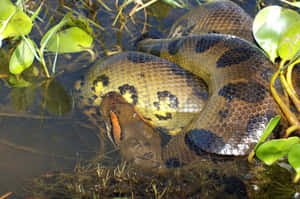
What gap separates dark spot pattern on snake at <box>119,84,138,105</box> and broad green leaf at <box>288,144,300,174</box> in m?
1.73

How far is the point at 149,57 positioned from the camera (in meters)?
3.65

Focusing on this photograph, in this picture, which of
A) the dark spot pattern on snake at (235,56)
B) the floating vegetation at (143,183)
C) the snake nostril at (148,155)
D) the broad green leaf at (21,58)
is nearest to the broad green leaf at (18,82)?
the broad green leaf at (21,58)

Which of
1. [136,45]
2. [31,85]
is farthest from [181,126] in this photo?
[31,85]

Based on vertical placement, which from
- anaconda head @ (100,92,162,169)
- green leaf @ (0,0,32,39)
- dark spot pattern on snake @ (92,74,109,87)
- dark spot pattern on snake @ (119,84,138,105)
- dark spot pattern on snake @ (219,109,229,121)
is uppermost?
green leaf @ (0,0,32,39)

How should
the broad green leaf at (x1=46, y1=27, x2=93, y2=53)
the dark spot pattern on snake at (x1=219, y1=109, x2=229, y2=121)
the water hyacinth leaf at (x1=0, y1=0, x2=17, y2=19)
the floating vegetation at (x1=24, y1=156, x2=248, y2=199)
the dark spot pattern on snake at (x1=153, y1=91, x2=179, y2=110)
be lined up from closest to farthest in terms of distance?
the floating vegetation at (x1=24, y1=156, x2=248, y2=199), the dark spot pattern on snake at (x1=219, y1=109, x2=229, y2=121), the water hyacinth leaf at (x1=0, y1=0, x2=17, y2=19), the dark spot pattern on snake at (x1=153, y1=91, x2=179, y2=110), the broad green leaf at (x1=46, y1=27, x2=93, y2=53)

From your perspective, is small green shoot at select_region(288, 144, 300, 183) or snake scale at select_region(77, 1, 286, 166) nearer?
small green shoot at select_region(288, 144, 300, 183)

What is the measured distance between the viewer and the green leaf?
11.2ft

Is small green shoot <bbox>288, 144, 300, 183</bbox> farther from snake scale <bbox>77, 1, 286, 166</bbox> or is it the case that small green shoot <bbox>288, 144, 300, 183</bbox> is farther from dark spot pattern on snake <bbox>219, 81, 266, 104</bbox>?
dark spot pattern on snake <bbox>219, 81, 266, 104</bbox>

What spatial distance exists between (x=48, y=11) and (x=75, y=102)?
1793mm

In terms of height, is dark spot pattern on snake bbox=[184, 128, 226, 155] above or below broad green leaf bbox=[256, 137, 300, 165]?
below

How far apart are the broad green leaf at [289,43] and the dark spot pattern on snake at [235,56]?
49cm

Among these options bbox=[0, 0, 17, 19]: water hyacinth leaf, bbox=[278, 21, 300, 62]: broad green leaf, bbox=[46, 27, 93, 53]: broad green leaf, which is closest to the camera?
bbox=[278, 21, 300, 62]: broad green leaf

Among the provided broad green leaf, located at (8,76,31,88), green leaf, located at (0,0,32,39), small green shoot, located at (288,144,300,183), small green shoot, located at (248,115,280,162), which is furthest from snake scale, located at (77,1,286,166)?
green leaf, located at (0,0,32,39)

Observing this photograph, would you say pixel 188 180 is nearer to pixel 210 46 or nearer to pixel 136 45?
pixel 210 46
